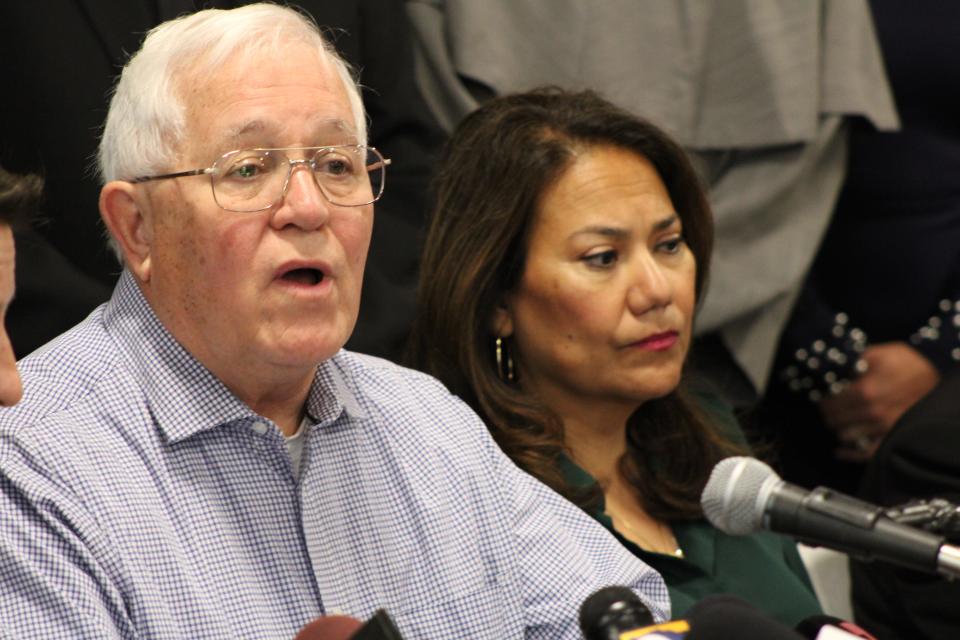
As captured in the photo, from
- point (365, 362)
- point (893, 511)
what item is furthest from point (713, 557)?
point (893, 511)

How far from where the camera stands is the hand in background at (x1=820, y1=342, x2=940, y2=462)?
158 inches

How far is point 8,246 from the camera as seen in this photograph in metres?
1.83

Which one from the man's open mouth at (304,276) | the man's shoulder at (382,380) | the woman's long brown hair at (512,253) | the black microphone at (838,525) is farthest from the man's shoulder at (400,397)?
the black microphone at (838,525)

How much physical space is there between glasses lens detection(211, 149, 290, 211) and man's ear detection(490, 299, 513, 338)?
1012 millimetres

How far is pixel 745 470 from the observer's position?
1.75 metres

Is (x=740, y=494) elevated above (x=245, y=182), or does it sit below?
below

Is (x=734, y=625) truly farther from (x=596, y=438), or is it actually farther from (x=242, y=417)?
(x=596, y=438)

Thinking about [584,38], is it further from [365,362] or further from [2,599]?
[2,599]

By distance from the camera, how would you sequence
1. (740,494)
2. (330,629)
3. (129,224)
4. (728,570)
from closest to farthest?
(330,629)
(740,494)
(129,224)
(728,570)

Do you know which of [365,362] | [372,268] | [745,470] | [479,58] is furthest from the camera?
[479,58]

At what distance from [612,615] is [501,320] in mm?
1641

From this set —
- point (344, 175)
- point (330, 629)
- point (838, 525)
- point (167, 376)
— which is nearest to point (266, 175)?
point (344, 175)

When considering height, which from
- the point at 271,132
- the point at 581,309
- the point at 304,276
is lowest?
the point at 581,309

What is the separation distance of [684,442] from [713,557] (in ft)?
1.08
